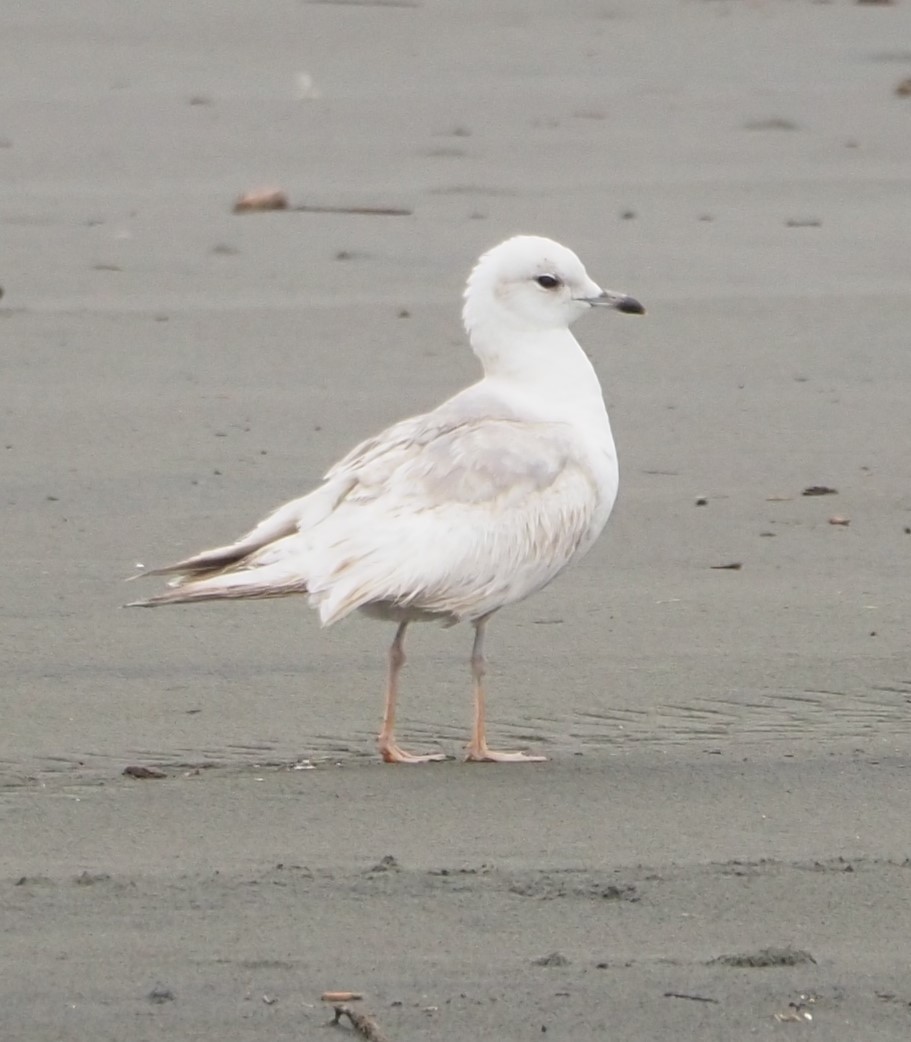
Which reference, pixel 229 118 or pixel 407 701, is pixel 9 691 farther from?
pixel 229 118

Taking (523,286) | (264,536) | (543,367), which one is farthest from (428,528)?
(523,286)

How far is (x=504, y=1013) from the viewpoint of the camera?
135 inches

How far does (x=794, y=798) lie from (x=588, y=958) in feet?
2.84

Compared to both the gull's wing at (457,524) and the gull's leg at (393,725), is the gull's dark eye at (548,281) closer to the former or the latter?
the gull's wing at (457,524)

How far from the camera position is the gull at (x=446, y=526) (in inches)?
184

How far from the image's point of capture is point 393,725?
4785 millimetres

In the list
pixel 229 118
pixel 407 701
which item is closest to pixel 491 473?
pixel 407 701

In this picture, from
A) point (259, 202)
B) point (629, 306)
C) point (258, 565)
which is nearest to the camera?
point (258, 565)

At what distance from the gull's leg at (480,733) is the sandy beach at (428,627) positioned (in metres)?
0.06

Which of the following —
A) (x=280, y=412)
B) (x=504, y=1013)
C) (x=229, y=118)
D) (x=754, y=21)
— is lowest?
(x=504, y=1013)

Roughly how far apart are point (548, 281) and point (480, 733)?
4.25 ft

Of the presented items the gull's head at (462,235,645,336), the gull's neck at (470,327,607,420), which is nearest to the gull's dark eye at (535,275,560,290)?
the gull's head at (462,235,645,336)

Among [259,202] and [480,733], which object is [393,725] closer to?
[480,733]

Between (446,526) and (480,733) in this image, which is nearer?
(480,733)
